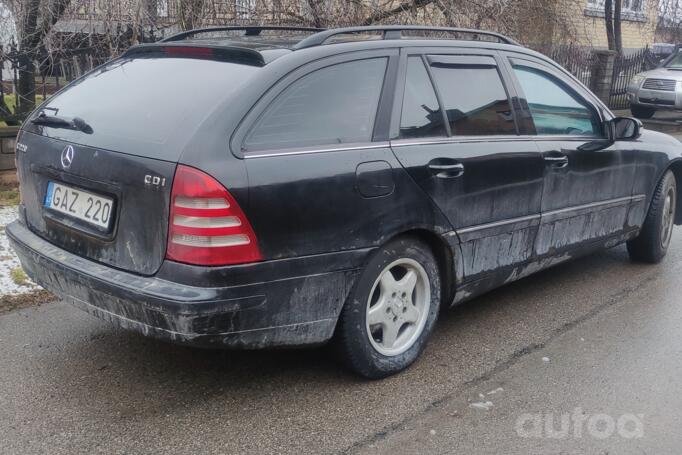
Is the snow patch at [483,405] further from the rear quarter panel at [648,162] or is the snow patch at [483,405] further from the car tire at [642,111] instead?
the car tire at [642,111]

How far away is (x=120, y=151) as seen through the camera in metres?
3.16

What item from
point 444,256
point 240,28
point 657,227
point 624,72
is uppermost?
point 240,28

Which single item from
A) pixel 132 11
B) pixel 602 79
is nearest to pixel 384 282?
pixel 132 11

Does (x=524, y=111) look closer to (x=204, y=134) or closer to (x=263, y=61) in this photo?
(x=263, y=61)

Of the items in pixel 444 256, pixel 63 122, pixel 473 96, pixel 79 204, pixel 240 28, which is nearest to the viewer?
pixel 79 204

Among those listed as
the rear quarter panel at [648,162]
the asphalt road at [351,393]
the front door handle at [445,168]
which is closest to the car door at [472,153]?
the front door handle at [445,168]

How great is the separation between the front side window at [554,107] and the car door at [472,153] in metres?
0.24

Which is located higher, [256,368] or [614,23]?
[614,23]

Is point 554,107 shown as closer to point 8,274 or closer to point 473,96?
point 473,96

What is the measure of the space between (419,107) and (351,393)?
152 centimetres

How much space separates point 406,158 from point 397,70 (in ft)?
1.64

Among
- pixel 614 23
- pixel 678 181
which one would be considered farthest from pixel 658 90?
pixel 678 181

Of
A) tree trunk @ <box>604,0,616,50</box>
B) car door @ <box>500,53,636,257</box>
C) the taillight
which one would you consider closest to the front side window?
car door @ <box>500,53,636,257</box>

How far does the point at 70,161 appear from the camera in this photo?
3.35 m
